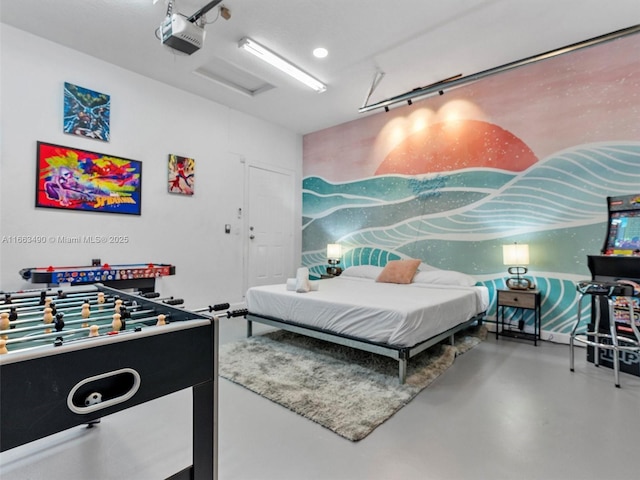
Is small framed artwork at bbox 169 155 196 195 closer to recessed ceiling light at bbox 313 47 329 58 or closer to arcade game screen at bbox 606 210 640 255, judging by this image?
recessed ceiling light at bbox 313 47 329 58

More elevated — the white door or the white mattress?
the white door

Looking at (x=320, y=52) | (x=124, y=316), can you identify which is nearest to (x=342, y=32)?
(x=320, y=52)

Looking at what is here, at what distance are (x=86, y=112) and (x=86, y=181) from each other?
0.76 m

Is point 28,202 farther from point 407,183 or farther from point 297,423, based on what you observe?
point 407,183

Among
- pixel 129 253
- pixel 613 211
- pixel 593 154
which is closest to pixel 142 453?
pixel 129 253

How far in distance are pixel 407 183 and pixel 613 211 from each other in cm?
237

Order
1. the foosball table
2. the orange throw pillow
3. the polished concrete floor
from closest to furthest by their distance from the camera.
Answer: the foosball table
the polished concrete floor
the orange throw pillow

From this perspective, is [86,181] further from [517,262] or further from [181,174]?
[517,262]

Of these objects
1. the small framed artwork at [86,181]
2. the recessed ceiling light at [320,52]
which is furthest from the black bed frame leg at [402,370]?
the small framed artwork at [86,181]

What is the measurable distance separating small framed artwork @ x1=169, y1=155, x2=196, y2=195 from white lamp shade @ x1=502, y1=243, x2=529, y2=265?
13.5 ft

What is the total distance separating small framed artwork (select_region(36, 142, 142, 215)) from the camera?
331 cm

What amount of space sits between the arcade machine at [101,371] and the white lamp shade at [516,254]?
3583mm

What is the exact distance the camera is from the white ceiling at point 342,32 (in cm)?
284

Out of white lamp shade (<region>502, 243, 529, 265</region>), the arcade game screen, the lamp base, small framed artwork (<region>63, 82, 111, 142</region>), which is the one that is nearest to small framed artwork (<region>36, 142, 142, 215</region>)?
small framed artwork (<region>63, 82, 111, 142</region>)
